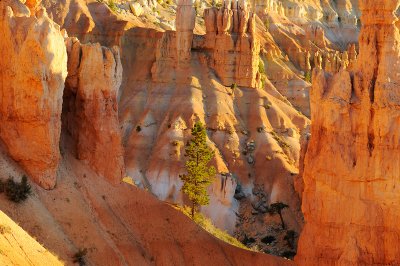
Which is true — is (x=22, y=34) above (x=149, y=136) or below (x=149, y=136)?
above

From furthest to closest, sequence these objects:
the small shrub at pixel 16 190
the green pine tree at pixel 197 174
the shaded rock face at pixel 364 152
→ the green pine tree at pixel 197 174, the shaded rock face at pixel 364 152, the small shrub at pixel 16 190

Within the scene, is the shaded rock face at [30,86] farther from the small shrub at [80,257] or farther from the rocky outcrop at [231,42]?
the rocky outcrop at [231,42]

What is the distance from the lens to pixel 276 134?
9175cm

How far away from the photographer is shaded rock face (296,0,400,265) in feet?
132

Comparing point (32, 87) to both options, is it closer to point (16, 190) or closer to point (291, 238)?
point (16, 190)

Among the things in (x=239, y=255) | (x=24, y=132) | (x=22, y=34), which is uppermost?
(x=22, y=34)

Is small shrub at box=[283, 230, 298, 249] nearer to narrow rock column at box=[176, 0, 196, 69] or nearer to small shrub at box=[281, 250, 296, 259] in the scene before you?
small shrub at box=[281, 250, 296, 259]

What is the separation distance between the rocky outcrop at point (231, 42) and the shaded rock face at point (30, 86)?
54284 mm

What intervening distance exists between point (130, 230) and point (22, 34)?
12.1 meters

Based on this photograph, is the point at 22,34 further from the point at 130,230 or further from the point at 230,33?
the point at 230,33

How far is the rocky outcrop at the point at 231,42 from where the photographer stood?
3612 inches

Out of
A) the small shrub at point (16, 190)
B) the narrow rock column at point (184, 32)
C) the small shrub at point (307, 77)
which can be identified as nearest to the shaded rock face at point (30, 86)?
the small shrub at point (16, 190)

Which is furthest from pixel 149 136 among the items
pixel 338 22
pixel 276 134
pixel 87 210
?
pixel 338 22

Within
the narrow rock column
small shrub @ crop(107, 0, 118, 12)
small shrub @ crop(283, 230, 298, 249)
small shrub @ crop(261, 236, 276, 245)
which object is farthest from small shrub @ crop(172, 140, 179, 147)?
small shrub @ crop(107, 0, 118, 12)
